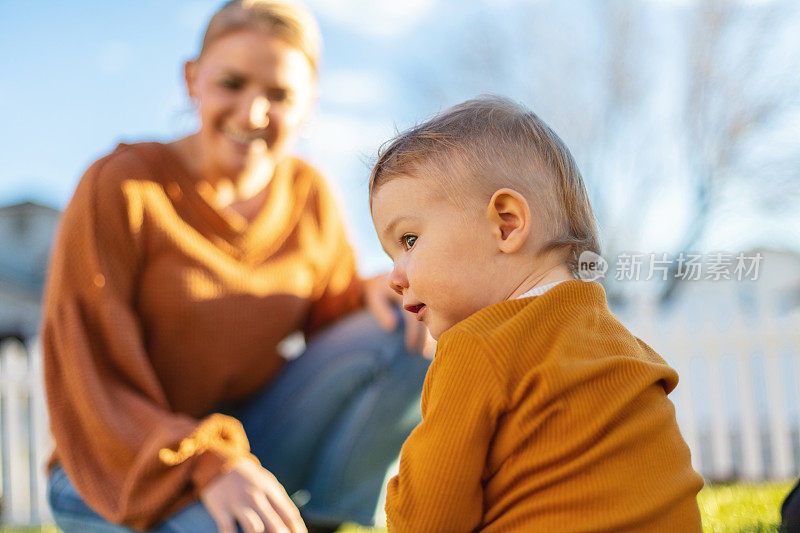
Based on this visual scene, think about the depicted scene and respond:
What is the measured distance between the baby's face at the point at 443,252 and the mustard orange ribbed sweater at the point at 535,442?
0.41ft

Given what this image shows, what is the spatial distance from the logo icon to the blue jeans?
Result: 3.12 feet

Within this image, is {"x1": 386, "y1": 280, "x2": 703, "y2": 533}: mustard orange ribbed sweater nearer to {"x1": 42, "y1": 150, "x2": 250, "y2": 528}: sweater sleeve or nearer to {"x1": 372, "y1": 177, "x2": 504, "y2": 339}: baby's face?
{"x1": 372, "y1": 177, "x2": 504, "y2": 339}: baby's face

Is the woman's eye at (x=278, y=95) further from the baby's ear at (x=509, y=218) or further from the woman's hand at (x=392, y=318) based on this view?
the baby's ear at (x=509, y=218)

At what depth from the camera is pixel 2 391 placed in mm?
6383

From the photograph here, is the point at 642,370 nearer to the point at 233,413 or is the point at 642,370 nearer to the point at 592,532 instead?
the point at 592,532

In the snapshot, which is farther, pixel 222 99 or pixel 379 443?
pixel 379 443

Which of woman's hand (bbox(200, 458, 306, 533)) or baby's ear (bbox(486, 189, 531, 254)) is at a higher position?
baby's ear (bbox(486, 189, 531, 254))

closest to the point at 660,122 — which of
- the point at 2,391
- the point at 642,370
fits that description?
the point at 2,391

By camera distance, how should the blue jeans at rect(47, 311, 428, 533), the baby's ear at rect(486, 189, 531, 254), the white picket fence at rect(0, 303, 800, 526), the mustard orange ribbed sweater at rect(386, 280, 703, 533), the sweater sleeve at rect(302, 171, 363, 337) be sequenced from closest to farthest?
the mustard orange ribbed sweater at rect(386, 280, 703, 533) < the baby's ear at rect(486, 189, 531, 254) < the blue jeans at rect(47, 311, 428, 533) < the sweater sleeve at rect(302, 171, 363, 337) < the white picket fence at rect(0, 303, 800, 526)

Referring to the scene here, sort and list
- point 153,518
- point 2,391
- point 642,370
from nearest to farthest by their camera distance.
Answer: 1. point 642,370
2. point 153,518
3. point 2,391

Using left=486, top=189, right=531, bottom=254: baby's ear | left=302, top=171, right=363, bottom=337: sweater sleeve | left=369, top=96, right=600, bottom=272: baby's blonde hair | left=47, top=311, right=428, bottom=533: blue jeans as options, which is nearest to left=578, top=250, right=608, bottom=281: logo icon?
left=369, top=96, right=600, bottom=272: baby's blonde hair

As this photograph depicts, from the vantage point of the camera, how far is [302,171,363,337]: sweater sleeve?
242 centimetres

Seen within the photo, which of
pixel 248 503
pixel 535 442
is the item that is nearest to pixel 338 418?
pixel 248 503

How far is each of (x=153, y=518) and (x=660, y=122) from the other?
12.6m
